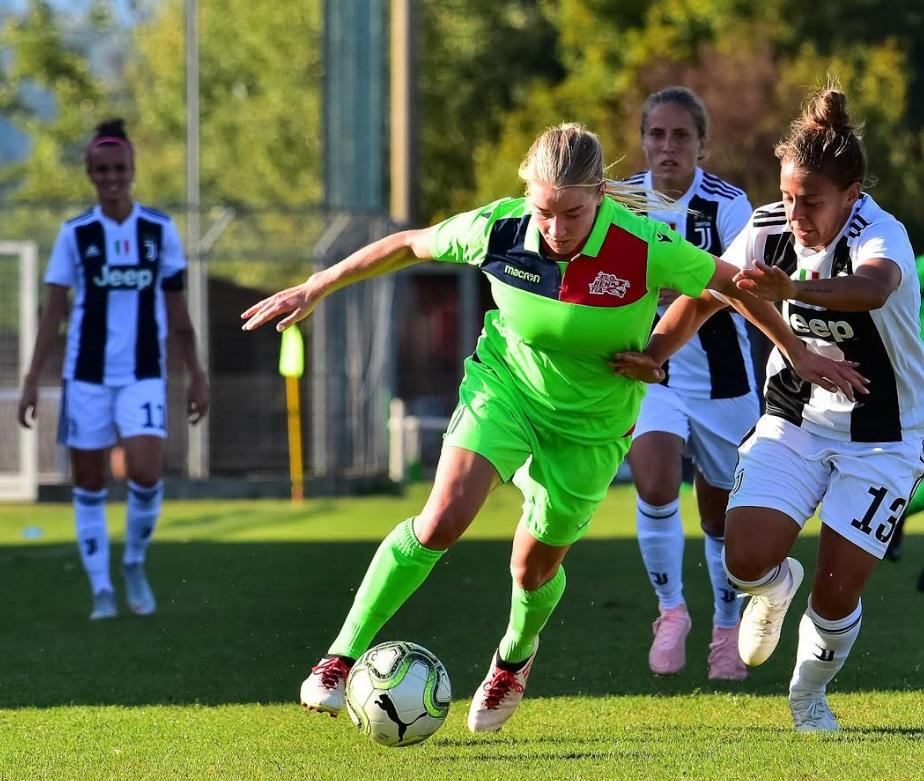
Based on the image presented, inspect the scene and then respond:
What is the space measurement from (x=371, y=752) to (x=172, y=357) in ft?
52.0

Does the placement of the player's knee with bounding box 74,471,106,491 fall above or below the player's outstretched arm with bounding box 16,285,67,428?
below

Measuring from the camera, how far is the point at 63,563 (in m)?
11.7

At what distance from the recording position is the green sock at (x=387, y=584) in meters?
5.30

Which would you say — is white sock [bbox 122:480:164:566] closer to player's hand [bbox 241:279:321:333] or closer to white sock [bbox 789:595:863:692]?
player's hand [bbox 241:279:321:333]

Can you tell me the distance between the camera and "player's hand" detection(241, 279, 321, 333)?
210 inches

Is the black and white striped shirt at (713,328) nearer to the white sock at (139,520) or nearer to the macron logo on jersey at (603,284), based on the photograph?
the macron logo on jersey at (603,284)

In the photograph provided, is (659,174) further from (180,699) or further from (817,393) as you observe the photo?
(180,699)

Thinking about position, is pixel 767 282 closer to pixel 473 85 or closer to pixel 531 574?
pixel 531 574

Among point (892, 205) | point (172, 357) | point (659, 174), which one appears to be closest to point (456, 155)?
point (892, 205)

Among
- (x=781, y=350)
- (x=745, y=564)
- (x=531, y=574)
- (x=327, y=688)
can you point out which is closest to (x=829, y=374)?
(x=781, y=350)

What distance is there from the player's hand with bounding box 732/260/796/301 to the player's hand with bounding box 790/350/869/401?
0.34 meters

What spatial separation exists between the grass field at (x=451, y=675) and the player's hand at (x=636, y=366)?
1.20 m

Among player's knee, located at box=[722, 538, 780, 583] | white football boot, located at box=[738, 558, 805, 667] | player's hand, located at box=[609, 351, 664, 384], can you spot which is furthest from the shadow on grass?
player's hand, located at box=[609, 351, 664, 384]

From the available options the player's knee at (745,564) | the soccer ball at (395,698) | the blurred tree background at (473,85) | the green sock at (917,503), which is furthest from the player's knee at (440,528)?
the blurred tree background at (473,85)
